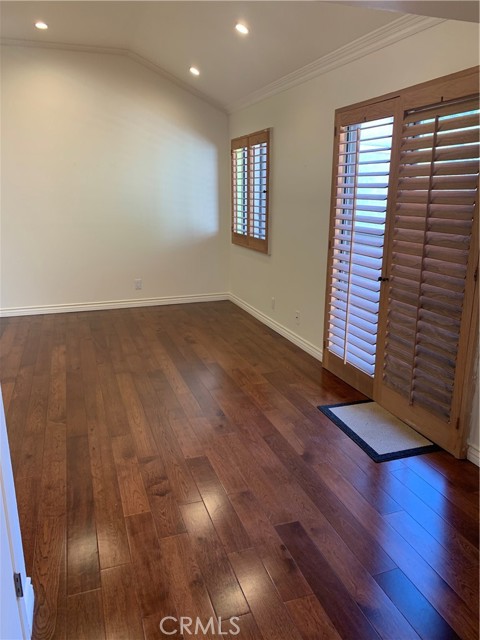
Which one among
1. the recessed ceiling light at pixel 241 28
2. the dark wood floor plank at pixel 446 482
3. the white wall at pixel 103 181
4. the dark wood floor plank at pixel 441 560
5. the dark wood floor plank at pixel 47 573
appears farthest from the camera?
the white wall at pixel 103 181

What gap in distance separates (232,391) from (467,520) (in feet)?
5.95

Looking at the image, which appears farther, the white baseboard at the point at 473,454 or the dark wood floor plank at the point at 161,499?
the white baseboard at the point at 473,454

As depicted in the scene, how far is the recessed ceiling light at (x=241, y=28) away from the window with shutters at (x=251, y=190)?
3.61ft

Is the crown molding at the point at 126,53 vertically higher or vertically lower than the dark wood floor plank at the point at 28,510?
higher

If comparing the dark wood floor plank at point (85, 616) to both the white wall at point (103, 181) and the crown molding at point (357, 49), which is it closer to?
the crown molding at point (357, 49)

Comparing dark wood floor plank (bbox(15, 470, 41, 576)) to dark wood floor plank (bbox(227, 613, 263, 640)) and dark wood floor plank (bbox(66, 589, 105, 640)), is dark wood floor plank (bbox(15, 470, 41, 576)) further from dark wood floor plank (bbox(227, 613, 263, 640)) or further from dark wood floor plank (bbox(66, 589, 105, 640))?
dark wood floor plank (bbox(227, 613, 263, 640))

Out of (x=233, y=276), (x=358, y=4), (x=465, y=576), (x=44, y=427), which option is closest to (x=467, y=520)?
(x=465, y=576)

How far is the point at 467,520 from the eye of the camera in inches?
81.4

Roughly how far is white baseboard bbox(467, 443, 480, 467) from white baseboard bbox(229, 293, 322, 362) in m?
1.66

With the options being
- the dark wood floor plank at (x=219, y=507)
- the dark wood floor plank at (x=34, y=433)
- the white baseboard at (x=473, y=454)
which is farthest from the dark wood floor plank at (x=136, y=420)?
the white baseboard at (x=473, y=454)

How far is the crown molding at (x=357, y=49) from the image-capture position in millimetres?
2568

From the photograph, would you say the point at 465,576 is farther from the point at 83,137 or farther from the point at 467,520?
the point at 83,137

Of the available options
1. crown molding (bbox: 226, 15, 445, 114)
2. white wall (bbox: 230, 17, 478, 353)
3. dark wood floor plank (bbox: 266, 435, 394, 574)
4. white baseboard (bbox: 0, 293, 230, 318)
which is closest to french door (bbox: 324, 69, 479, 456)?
white wall (bbox: 230, 17, 478, 353)

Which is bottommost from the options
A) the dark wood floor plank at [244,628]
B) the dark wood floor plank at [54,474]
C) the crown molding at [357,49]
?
the dark wood floor plank at [244,628]
